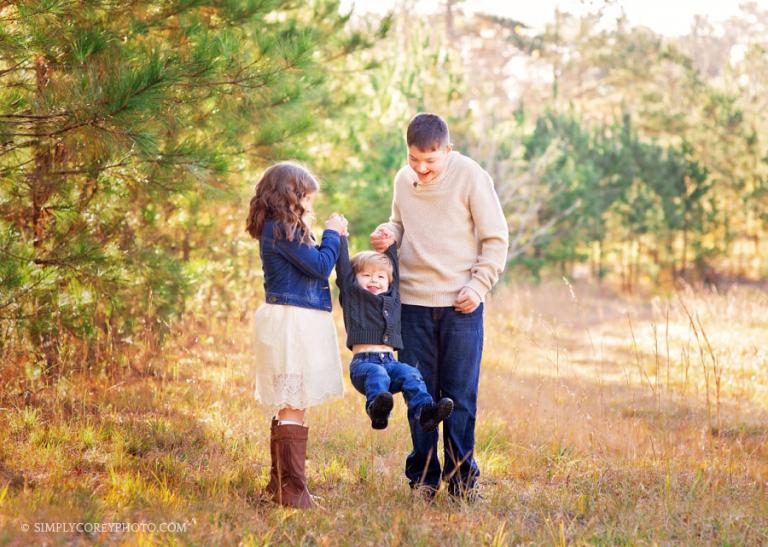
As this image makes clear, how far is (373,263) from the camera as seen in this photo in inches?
146

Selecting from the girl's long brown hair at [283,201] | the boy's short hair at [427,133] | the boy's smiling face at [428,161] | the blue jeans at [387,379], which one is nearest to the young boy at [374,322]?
the blue jeans at [387,379]

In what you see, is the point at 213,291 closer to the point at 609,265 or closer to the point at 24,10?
the point at 24,10

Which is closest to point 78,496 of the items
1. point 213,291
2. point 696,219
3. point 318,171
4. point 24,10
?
point 24,10

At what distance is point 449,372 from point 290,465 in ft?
2.69

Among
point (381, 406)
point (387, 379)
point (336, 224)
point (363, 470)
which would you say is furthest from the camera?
point (363, 470)

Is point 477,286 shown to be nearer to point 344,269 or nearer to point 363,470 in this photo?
point 344,269

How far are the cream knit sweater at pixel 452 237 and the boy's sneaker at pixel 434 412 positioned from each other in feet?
2.00

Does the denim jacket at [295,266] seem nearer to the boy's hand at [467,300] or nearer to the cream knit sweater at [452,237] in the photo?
the cream knit sweater at [452,237]

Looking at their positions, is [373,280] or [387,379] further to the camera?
[373,280]

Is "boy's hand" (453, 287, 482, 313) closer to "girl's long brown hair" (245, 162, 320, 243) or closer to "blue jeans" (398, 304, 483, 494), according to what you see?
"blue jeans" (398, 304, 483, 494)

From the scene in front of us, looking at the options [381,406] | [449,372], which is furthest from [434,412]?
[449,372]

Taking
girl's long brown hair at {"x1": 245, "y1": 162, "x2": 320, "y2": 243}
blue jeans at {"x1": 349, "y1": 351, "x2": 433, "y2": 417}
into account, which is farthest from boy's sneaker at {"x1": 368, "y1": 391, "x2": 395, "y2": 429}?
girl's long brown hair at {"x1": 245, "y1": 162, "x2": 320, "y2": 243}

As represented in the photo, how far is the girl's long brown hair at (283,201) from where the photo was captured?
140 inches

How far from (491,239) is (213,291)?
5.02 metres
